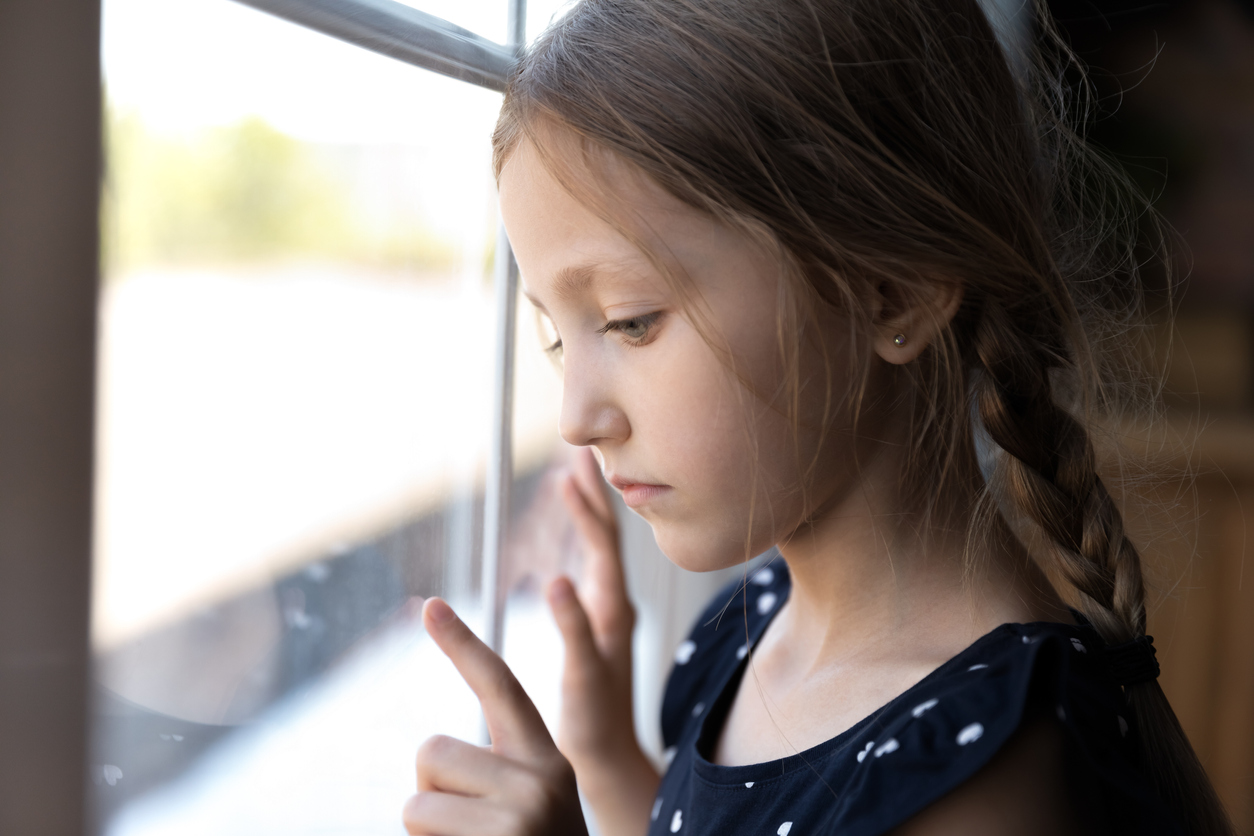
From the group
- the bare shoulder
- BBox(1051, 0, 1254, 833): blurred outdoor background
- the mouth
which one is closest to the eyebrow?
the mouth

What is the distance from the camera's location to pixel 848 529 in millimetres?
682

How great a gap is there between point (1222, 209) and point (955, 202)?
174 cm

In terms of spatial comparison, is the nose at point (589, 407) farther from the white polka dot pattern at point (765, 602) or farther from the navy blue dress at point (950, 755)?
the white polka dot pattern at point (765, 602)

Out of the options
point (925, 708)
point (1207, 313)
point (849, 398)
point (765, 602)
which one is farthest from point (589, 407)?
point (1207, 313)

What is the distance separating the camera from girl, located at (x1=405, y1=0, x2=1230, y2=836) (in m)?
0.55

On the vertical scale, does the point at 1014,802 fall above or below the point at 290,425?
below

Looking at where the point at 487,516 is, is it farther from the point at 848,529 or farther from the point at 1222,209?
the point at 1222,209

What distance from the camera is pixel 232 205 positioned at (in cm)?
51

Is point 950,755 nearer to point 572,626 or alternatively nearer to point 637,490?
point 637,490

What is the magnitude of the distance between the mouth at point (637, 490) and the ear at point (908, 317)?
18 cm

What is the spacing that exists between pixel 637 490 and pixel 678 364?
101 mm

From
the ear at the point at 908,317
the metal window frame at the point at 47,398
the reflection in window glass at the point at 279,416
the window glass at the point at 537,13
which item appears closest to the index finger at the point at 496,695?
the reflection in window glass at the point at 279,416

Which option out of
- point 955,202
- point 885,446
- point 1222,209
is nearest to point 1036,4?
point 955,202

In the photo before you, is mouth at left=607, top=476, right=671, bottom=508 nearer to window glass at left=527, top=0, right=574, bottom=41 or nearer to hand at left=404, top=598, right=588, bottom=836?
hand at left=404, top=598, right=588, bottom=836
